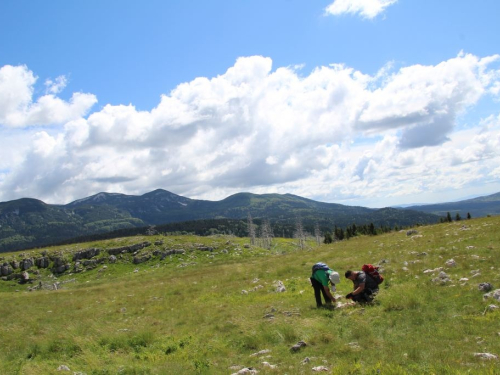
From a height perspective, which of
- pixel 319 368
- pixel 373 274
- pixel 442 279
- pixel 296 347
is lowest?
pixel 296 347

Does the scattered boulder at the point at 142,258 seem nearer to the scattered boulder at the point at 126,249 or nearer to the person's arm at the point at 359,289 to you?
the scattered boulder at the point at 126,249

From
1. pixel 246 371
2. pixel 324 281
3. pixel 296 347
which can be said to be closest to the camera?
pixel 246 371

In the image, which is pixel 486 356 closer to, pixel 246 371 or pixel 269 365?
pixel 269 365

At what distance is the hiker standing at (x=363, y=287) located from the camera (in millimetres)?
14420

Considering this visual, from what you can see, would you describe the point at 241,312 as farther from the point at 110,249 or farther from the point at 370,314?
the point at 110,249

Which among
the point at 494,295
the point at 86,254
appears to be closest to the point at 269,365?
the point at 494,295

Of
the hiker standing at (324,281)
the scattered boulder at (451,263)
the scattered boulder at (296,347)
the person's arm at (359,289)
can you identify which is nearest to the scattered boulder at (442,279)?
the scattered boulder at (451,263)

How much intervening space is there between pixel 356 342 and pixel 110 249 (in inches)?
5020

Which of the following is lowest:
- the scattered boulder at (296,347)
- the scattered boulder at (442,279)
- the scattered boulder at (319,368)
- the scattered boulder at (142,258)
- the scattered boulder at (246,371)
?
the scattered boulder at (142,258)

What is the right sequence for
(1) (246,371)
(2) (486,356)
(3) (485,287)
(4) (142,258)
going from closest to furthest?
(2) (486,356), (1) (246,371), (3) (485,287), (4) (142,258)

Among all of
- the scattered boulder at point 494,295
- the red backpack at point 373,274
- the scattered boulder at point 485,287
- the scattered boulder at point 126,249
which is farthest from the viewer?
the scattered boulder at point 126,249

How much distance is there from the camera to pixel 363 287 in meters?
14.5

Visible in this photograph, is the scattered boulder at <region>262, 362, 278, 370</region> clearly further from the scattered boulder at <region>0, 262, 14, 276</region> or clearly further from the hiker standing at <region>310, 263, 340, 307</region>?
the scattered boulder at <region>0, 262, 14, 276</region>

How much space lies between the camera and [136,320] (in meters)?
19.5
